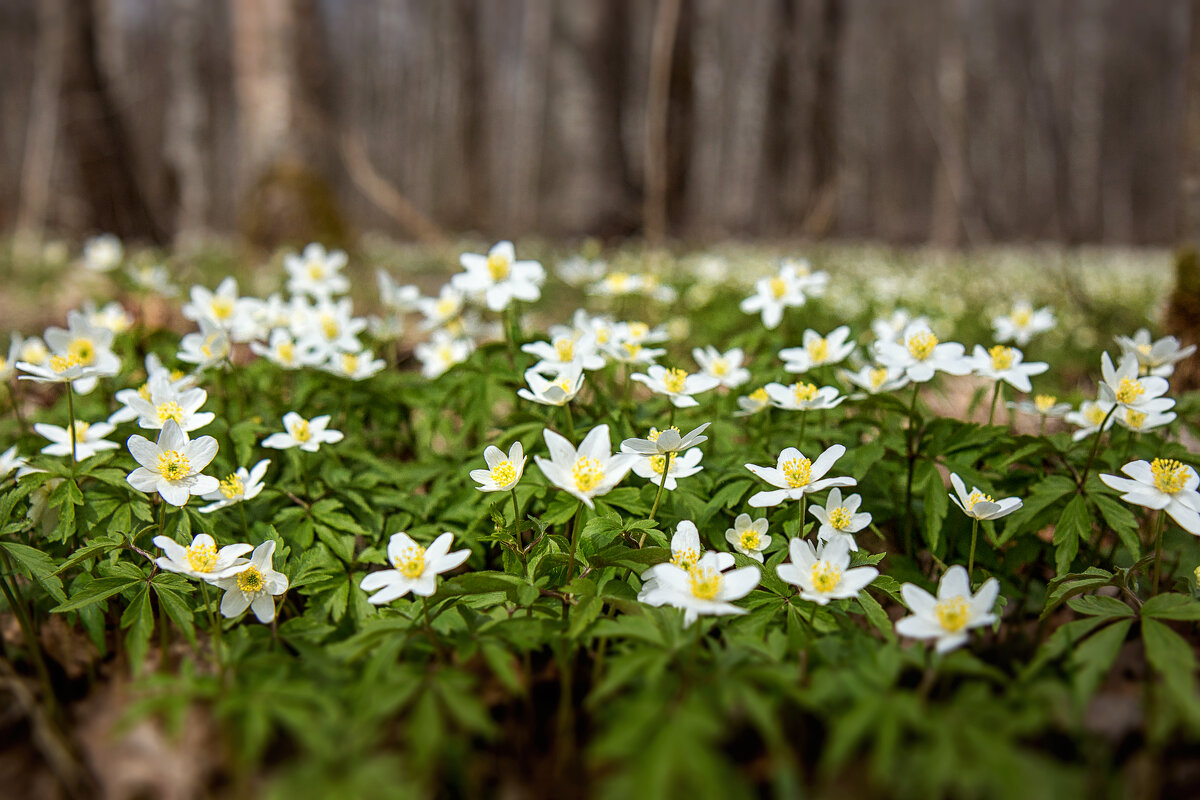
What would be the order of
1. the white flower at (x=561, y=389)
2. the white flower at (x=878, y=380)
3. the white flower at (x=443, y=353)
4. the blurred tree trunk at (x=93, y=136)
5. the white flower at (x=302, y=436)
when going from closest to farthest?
the white flower at (x=561, y=389), the white flower at (x=302, y=436), the white flower at (x=878, y=380), the white flower at (x=443, y=353), the blurred tree trunk at (x=93, y=136)

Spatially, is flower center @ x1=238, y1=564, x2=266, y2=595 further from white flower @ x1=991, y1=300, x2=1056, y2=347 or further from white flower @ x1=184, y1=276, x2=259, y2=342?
white flower @ x1=991, y1=300, x2=1056, y2=347

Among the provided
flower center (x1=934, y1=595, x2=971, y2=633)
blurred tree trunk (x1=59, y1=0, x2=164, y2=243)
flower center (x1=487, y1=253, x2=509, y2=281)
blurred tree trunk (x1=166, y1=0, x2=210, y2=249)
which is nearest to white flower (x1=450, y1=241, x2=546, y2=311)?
flower center (x1=487, y1=253, x2=509, y2=281)

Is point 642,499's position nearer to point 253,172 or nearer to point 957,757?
point 957,757

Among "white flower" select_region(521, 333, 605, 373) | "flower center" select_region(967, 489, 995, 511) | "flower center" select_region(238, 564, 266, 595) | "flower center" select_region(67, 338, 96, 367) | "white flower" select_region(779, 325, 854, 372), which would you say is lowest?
"flower center" select_region(238, 564, 266, 595)

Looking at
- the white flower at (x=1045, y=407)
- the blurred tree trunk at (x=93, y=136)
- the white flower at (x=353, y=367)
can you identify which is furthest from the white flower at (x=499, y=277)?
the blurred tree trunk at (x=93, y=136)

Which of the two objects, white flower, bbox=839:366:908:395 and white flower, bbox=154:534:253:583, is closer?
white flower, bbox=154:534:253:583

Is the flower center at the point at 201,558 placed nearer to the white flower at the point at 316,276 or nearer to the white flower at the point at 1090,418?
the white flower at the point at 316,276
